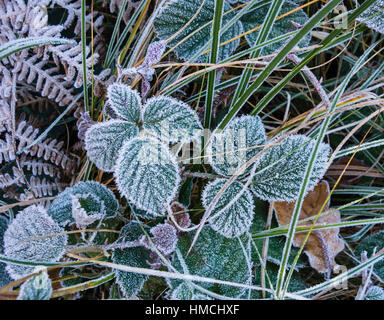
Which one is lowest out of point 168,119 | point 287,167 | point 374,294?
point 374,294

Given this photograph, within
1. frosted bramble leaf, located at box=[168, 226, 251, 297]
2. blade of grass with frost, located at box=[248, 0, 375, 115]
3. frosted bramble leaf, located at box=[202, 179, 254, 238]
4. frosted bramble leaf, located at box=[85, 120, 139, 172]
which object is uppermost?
blade of grass with frost, located at box=[248, 0, 375, 115]

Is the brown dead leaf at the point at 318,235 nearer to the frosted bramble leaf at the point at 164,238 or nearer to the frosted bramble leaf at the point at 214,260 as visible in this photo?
the frosted bramble leaf at the point at 214,260

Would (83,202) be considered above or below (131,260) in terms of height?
above

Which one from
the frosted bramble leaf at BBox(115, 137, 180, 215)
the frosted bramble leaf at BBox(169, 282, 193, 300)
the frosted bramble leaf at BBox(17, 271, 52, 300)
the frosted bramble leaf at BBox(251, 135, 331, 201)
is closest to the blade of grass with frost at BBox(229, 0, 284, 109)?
the frosted bramble leaf at BBox(251, 135, 331, 201)

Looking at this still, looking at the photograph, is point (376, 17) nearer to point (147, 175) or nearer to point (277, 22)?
point (277, 22)

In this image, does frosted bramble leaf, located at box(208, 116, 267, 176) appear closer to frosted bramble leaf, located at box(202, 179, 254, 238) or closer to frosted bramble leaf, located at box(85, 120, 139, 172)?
frosted bramble leaf, located at box(202, 179, 254, 238)

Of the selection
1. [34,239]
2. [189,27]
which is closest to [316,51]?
[189,27]

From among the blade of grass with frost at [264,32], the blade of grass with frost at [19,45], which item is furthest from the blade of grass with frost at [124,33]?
the blade of grass with frost at [264,32]
